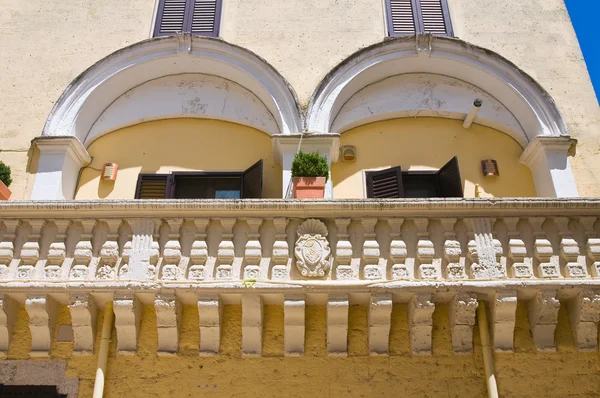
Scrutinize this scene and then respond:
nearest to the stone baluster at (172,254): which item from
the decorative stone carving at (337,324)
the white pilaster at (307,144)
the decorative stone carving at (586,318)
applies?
the decorative stone carving at (337,324)

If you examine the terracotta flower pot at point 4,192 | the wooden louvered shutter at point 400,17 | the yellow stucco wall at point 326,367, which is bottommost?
the yellow stucco wall at point 326,367

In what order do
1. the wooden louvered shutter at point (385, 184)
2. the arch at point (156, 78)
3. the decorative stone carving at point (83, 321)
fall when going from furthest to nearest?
the arch at point (156, 78)
the wooden louvered shutter at point (385, 184)
the decorative stone carving at point (83, 321)

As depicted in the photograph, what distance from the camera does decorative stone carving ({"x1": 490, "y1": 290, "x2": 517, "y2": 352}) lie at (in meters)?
6.80

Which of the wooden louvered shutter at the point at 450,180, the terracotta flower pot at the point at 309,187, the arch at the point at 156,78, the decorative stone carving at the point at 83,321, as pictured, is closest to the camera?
the decorative stone carving at the point at 83,321

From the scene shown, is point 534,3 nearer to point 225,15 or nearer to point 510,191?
point 510,191

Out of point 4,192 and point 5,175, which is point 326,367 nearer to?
point 4,192

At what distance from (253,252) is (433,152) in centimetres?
366

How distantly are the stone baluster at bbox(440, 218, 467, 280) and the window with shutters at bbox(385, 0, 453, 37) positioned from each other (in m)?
4.35

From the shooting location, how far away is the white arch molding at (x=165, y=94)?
29.7 ft

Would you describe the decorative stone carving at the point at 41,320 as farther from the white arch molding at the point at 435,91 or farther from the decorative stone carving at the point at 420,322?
the white arch molding at the point at 435,91

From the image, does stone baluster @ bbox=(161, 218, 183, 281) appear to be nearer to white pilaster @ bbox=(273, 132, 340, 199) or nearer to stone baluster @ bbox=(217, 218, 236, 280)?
stone baluster @ bbox=(217, 218, 236, 280)

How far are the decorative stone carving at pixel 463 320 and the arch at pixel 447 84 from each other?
342 centimetres

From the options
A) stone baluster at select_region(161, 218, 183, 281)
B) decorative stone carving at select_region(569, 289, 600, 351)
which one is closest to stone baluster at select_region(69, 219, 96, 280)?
stone baluster at select_region(161, 218, 183, 281)

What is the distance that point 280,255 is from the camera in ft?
22.9
